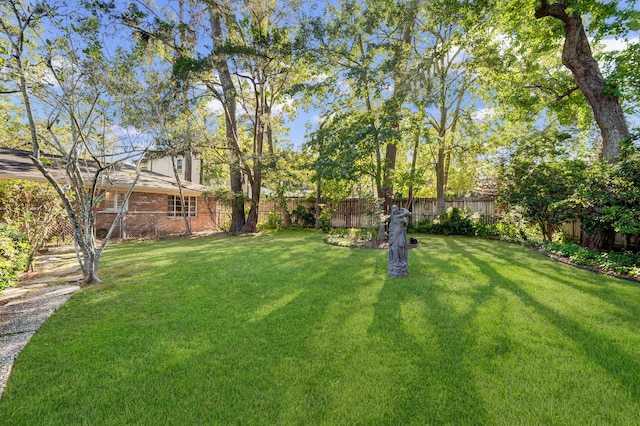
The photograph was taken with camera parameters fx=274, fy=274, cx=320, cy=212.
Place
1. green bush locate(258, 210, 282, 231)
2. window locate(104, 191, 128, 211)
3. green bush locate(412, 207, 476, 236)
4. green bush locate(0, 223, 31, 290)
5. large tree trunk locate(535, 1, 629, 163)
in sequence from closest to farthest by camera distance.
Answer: green bush locate(0, 223, 31, 290) → large tree trunk locate(535, 1, 629, 163) → window locate(104, 191, 128, 211) → green bush locate(412, 207, 476, 236) → green bush locate(258, 210, 282, 231)

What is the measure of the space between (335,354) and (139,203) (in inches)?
496

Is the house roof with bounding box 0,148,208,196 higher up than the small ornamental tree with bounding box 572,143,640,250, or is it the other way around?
the house roof with bounding box 0,148,208,196

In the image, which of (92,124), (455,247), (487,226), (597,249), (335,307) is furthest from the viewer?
(487,226)

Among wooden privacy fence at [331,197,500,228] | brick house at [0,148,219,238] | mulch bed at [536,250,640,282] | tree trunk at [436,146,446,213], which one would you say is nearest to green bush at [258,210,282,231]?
brick house at [0,148,219,238]

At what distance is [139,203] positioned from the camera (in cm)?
1205

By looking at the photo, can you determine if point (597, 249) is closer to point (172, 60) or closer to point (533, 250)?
point (533, 250)

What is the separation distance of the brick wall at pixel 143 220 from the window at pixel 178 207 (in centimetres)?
32

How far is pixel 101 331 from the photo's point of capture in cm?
301

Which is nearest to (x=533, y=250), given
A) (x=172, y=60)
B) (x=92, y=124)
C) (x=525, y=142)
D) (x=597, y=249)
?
(x=597, y=249)

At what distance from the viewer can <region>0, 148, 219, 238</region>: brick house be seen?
31.2 ft

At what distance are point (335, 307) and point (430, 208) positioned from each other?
11.9 m

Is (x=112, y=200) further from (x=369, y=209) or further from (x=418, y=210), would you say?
(x=418, y=210)

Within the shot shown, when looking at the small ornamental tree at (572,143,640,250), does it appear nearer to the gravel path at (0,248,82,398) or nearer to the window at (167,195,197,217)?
the gravel path at (0,248,82,398)

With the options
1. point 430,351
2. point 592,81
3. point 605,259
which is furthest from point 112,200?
point 592,81
